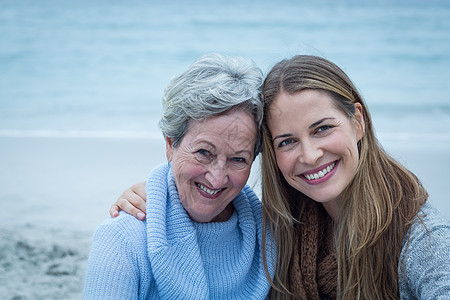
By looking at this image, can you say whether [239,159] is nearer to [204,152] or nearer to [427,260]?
[204,152]

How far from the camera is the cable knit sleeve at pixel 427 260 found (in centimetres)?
220

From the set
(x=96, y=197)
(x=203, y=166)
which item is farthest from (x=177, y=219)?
(x=96, y=197)

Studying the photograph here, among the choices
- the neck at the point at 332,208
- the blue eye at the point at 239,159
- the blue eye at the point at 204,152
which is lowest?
the neck at the point at 332,208

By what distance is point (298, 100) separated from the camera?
97.7 inches

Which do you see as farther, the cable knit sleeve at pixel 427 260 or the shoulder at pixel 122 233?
the shoulder at pixel 122 233

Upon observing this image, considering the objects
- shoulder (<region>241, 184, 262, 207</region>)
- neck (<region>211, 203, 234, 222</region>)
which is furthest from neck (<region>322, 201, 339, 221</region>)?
neck (<region>211, 203, 234, 222</region>)

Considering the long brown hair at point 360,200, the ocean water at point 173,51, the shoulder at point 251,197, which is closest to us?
the long brown hair at point 360,200

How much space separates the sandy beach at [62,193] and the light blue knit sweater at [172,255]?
62 cm

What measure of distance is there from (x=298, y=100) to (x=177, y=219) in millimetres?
767

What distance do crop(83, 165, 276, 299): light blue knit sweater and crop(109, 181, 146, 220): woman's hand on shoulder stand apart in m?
0.04

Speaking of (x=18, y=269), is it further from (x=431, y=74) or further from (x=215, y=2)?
(x=215, y=2)

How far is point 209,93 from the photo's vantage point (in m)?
2.32

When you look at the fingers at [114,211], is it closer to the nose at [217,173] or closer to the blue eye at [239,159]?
the nose at [217,173]

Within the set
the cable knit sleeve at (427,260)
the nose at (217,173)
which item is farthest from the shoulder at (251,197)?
the cable knit sleeve at (427,260)
